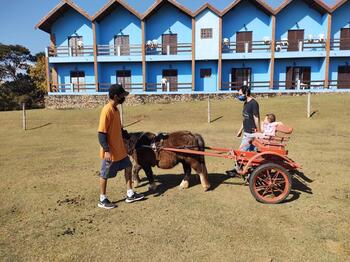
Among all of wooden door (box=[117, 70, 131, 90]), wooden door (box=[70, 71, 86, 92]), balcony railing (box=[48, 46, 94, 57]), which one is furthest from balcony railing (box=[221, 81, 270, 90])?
wooden door (box=[70, 71, 86, 92])

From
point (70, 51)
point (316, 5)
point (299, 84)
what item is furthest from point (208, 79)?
point (70, 51)

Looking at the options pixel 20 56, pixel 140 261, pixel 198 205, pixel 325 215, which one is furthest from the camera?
pixel 20 56

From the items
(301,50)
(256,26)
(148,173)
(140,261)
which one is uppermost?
(256,26)

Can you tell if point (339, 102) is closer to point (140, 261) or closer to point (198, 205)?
point (198, 205)

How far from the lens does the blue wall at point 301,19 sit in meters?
26.0

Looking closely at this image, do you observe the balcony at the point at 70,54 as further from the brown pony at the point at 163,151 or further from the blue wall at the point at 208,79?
the brown pony at the point at 163,151

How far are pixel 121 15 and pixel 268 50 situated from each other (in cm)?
1299

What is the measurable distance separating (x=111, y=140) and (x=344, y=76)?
86.5 feet

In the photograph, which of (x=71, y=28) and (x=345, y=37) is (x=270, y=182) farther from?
(x=71, y=28)

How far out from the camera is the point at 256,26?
2631 cm

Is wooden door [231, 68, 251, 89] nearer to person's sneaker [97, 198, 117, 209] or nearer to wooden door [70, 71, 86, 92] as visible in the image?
wooden door [70, 71, 86, 92]

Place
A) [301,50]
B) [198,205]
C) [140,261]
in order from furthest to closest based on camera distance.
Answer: [301,50]
[198,205]
[140,261]

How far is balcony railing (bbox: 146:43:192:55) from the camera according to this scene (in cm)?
2612

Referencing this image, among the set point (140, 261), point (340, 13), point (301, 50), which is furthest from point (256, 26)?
point (140, 261)
